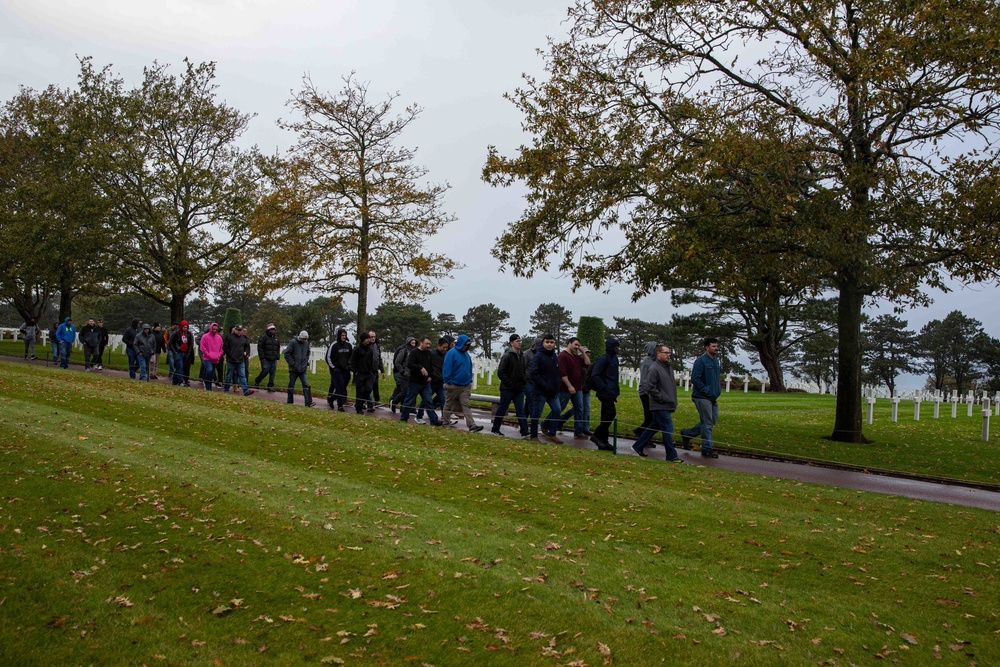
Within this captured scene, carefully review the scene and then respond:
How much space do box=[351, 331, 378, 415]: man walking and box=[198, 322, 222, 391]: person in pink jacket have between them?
17.1 ft

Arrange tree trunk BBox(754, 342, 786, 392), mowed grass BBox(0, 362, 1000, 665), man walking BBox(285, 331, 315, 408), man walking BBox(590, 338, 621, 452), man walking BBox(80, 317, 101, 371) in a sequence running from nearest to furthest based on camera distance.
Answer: mowed grass BBox(0, 362, 1000, 665) → man walking BBox(590, 338, 621, 452) → man walking BBox(285, 331, 315, 408) → man walking BBox(80, 317, 101, 371) → tree trunk BBox(754, 342, 786, 392)

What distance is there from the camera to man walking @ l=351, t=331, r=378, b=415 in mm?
17734

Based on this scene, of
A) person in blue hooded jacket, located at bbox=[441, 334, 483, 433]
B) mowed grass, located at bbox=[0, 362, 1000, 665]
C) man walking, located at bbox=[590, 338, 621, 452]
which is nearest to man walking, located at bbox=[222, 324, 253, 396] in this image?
person in blue hooded jacket, located at bbox=[441, 334, 483, 433]

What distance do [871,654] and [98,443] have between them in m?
9.79

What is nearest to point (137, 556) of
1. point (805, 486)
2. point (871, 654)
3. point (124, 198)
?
point (871, 654)

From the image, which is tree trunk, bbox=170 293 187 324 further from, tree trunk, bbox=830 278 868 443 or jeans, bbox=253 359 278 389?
tree trunk, bbox=830 278 868 443

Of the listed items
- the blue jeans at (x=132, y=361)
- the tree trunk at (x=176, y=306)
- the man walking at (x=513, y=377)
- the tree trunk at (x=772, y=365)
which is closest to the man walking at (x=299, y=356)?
the man walking at (x=513, y=377)

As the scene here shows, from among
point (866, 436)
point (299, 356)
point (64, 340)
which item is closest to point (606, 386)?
point (299, 356)

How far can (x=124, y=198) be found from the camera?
3170 centimetres

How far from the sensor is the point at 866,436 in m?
19.1

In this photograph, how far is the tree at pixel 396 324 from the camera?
58.5 meters

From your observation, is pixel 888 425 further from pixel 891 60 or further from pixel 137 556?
pixel 137 556

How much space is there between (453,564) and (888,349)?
69.5m

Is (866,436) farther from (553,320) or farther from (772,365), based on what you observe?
(553,320)
